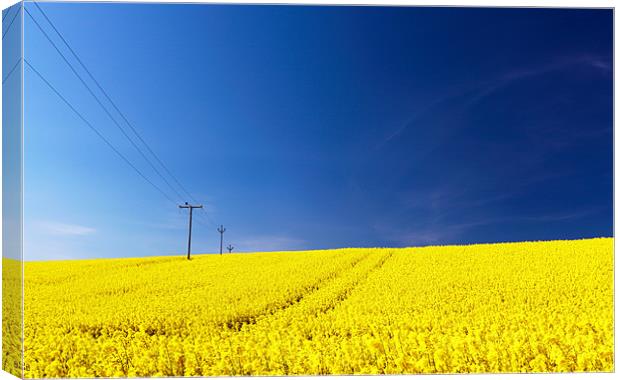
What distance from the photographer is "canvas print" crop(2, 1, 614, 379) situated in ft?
20.0

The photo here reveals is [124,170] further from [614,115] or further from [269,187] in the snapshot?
[614,115]

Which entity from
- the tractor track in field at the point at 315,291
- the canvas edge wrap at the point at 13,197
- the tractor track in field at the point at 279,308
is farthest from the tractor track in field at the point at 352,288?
the canvas edge wrap at the point at 13,197

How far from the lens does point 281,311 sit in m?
7.42

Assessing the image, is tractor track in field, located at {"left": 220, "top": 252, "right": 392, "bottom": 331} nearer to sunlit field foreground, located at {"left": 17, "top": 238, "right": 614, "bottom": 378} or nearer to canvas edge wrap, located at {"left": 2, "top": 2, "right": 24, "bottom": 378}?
sunlit field foreground, located at {"left": 17, "top": 238, "right": 614, "bottom": 378}

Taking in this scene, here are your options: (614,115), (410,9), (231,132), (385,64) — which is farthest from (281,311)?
(614,115)

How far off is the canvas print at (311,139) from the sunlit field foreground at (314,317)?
0.05 metres

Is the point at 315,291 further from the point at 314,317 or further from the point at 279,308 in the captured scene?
the point at 314,317

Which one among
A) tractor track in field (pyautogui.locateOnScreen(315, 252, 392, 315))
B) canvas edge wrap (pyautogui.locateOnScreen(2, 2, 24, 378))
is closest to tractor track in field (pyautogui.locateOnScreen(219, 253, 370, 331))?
tractor track in field (pyautogui.locateOnScreen(315, 252, 392, 315))

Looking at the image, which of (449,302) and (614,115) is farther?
(449,302)

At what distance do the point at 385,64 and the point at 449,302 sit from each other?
332cm

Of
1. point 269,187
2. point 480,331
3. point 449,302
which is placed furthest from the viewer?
point 449,302

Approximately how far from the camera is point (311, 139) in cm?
656

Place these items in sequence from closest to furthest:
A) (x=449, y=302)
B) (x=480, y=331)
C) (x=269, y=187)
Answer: (x=480, y=331) < (x=269, y=187) < (x=449, y=302)

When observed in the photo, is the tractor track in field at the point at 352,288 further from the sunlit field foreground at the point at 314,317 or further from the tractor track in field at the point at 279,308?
the tractor track in field at the point at 279,308
